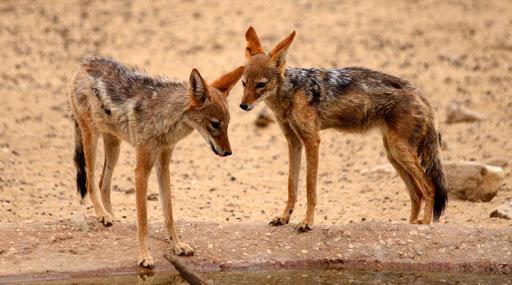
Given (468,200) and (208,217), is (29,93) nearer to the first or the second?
(208,217)

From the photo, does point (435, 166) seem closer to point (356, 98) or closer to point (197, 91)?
point (356, 98)

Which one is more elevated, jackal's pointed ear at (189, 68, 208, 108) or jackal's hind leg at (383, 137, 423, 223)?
jackal's pointed ear at (189, 68, 208, 108)

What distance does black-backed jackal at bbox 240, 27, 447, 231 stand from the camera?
8.28m

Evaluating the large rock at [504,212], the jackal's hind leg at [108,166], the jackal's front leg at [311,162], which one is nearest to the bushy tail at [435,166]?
the large rock at [504,212]

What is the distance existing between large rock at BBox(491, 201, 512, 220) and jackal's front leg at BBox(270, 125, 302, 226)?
7.51ft

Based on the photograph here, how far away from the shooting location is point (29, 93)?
46.9 ft

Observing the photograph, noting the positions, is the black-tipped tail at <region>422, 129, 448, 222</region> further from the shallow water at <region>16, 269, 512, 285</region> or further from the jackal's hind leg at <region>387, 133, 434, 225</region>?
the shallow water at <region>16, 269, 512, 285</region>

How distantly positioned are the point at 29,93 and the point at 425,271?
27.9 feet

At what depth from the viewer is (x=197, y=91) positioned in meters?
7.11

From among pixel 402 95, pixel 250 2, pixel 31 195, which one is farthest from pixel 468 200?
pixel 250 2

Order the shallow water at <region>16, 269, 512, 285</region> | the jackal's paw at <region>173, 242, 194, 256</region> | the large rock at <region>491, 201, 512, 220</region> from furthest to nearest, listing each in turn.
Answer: the large rock at <region>491, 201, 512, 220</region>, the jackal's paw at <region>173, 242, 194, 256</region>, the shallow water at <region>16, 269, 512, 285</region>

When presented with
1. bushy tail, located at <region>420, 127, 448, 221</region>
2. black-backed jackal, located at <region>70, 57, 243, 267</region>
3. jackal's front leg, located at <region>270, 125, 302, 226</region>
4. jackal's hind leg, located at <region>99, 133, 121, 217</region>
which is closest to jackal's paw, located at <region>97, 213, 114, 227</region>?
black-backed jackal, located at <region>70, 57, 243, 267</region>

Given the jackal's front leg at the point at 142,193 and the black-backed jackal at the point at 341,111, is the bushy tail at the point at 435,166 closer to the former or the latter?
the black-backed jackal at the point at 341,111

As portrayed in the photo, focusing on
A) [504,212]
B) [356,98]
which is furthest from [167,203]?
[504,212]
